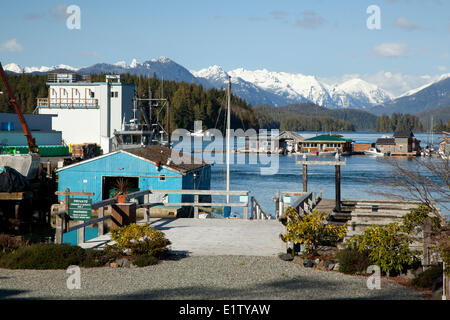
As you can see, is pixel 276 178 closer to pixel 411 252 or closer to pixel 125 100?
pixel 125 100

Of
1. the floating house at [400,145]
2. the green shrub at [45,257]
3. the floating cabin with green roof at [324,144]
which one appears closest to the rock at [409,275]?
the green shrub at [45,257]

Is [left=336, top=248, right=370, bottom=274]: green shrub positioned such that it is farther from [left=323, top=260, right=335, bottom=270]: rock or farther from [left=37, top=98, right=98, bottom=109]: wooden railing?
[left=37, top=98, right=98, bottom=109]: wooden railing

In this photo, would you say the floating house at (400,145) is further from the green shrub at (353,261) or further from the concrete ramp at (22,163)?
the green shrub at (353,261)

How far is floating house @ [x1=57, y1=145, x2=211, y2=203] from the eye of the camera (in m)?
33.5

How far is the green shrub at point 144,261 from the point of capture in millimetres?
12570

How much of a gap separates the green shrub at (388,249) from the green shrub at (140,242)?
459 centimetres

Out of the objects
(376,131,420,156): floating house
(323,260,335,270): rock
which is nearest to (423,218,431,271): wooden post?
(323,260,335,270): rock

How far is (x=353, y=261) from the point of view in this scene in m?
12.1

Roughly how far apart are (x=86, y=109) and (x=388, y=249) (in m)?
71.3

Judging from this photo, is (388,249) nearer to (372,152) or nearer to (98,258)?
(98,258)

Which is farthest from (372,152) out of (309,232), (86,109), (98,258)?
(98,258)

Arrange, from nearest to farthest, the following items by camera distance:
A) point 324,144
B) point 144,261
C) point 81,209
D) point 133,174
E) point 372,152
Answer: point 144,261, point 81,209, point 133,174, point 324,144, point 372,152

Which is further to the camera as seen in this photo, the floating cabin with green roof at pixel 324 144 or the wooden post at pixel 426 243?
the floating cabin with green roof at pixel 324 144
